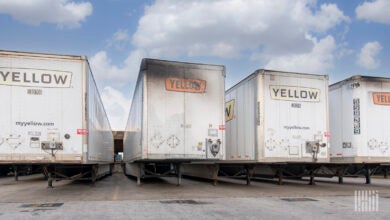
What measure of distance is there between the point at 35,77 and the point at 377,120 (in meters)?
11.6

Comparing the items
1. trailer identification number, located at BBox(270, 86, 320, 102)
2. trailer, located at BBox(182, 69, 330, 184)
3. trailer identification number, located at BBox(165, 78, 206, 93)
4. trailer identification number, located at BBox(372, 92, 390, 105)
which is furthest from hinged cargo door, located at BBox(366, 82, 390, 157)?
trailer identification number, located at BBox(165, 78, 206, 93)

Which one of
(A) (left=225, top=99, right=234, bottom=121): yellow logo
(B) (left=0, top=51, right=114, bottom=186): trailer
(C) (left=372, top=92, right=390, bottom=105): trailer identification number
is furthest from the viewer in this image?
(A) (left=225, top=99, right=234, bottom=121): yellow logo

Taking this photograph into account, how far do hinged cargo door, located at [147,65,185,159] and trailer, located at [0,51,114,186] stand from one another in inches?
80.0

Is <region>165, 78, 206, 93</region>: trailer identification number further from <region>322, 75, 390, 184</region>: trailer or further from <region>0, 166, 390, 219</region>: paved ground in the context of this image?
<region>322, 75, 390, 184</region>: trailer

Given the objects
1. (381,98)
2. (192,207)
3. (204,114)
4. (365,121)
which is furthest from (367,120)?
(192,207)

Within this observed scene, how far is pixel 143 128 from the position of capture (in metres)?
12.9

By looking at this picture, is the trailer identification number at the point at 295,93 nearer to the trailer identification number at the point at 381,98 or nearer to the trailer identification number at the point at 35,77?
the trailer identification number at the point at 381,98

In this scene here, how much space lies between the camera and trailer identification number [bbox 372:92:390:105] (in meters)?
15.3

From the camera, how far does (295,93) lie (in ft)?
47.4

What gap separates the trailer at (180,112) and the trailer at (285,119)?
1.35 m

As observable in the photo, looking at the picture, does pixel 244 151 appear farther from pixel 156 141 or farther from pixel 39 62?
pixel 39 62

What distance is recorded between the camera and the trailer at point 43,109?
36.4 ft

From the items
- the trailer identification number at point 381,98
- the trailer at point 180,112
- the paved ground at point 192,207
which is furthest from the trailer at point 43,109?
the trailer identification number at point 381,98

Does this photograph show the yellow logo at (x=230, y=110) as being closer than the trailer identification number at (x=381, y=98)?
No
